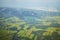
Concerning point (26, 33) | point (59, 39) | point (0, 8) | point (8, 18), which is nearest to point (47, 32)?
point (59, 39)

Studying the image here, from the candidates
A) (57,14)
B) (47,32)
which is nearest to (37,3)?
(57,14)

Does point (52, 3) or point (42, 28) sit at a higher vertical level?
point (52, 3)

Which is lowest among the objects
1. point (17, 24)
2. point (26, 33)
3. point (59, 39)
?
point (59, 39)

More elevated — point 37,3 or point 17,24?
point 37,3

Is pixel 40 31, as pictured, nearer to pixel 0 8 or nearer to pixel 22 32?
pixel 22 32

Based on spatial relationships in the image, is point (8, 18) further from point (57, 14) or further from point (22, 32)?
point (57, 14)

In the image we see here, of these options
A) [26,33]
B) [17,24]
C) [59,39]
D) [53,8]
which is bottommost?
[59,39]

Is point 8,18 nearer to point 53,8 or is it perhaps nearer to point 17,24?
point 17,24

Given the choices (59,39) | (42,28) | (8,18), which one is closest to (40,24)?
(42,28)
